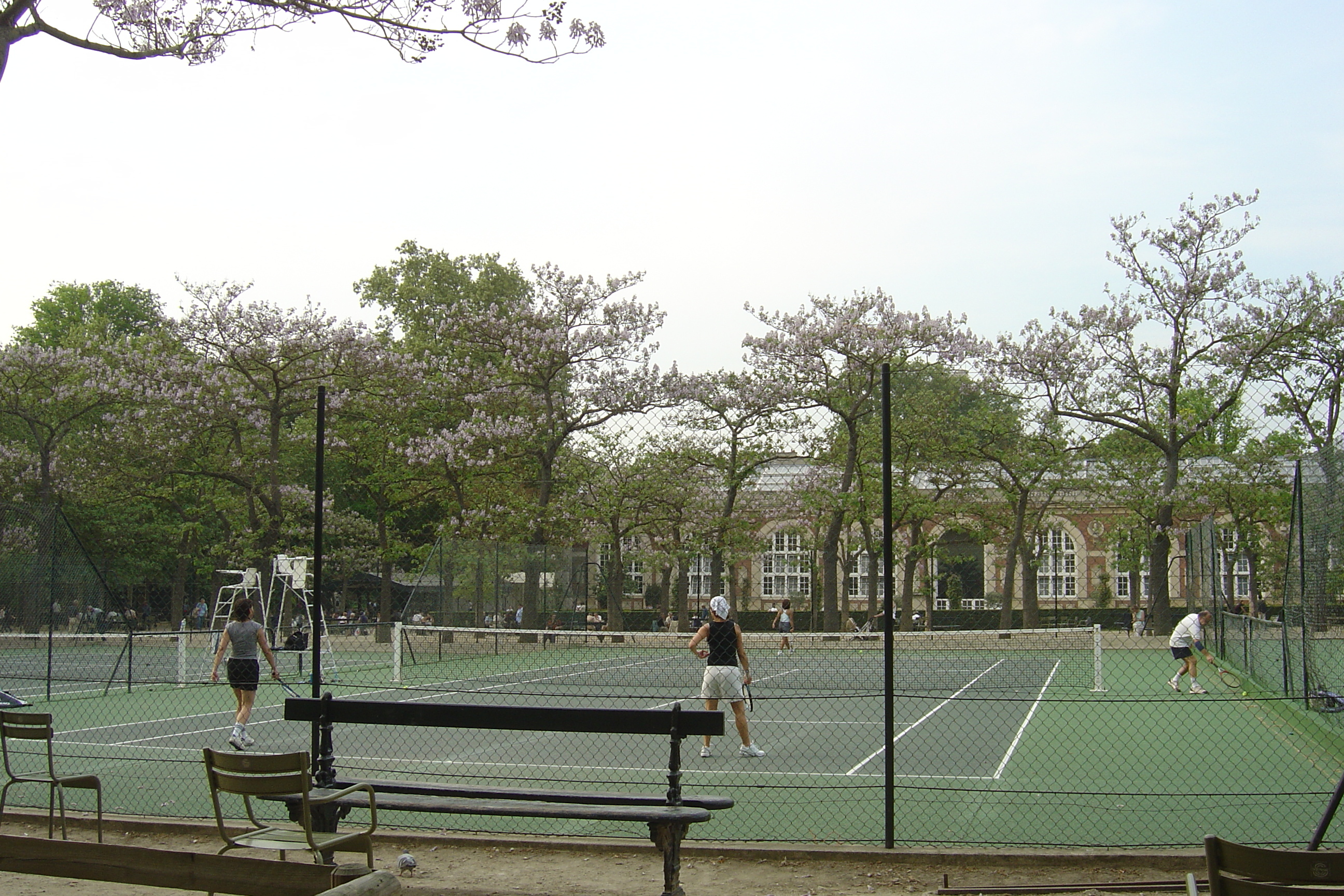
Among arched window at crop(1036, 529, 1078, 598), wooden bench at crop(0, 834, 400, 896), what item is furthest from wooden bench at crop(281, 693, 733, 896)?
arched window at crop(1036, 529, 1078, 598)

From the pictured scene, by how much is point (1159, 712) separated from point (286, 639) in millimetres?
18200

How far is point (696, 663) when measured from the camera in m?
23.8

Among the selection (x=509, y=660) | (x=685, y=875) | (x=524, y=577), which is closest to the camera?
(x=685, y=875)

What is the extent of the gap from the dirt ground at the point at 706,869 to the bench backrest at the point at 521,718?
2.71 feet

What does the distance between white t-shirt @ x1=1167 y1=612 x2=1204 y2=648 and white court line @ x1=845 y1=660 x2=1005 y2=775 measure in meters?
3.30

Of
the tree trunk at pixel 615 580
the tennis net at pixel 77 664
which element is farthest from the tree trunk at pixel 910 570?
the tennis net at pixel 77 664

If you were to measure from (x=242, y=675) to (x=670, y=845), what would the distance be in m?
7.28

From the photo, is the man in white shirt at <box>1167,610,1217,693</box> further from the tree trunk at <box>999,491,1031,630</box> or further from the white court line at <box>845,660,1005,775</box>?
the tree trunk at <box>999,491,1031,630</box>

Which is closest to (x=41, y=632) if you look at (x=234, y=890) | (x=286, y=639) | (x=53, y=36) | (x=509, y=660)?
(x=286, y=639)

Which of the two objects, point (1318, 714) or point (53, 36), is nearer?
point (53, 36)

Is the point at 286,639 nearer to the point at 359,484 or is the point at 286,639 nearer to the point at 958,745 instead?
the point at 359,484

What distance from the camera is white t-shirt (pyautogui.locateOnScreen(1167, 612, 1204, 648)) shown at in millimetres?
17688

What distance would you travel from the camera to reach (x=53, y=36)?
8805mm

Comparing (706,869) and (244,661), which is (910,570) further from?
(706,869)
